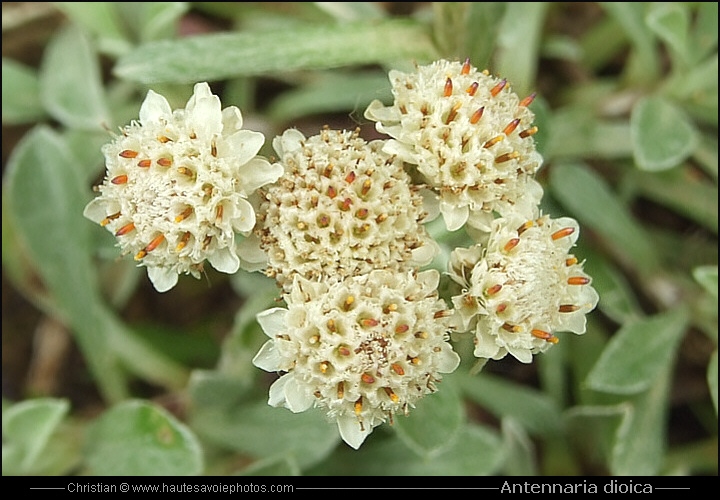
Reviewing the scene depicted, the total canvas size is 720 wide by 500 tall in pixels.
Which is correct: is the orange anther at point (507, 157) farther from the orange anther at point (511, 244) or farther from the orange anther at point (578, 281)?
the orange anther at point (578, 281)

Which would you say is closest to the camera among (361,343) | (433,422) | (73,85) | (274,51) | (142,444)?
(361,343)

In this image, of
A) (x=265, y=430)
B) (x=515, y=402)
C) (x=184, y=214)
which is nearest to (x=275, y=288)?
(x=265, y=430)

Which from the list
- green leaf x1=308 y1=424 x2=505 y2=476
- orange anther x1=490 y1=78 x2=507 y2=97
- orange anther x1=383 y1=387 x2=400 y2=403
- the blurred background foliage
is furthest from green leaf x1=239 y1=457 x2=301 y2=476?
orange anther x1=490 y1=78 x2=507 y2=97

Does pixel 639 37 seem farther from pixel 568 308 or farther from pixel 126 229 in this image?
pixel 126 229

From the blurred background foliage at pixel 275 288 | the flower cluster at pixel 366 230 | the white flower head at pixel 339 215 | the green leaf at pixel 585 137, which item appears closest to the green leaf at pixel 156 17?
the blurred background foliage at pixel 275 288

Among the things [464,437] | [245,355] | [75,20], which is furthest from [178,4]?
[464,437]
